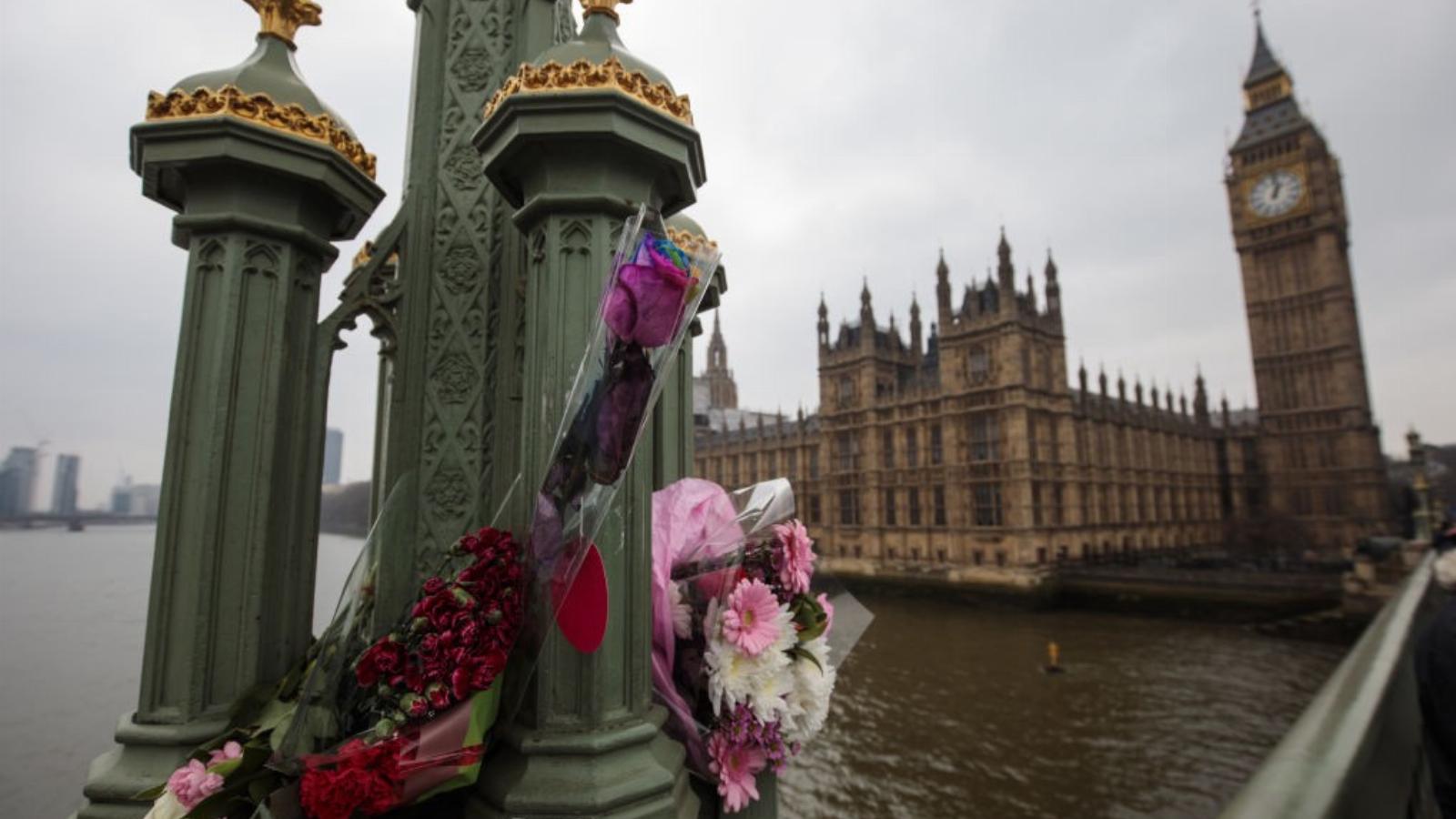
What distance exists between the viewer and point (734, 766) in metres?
1.92

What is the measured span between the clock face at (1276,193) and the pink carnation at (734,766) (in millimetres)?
57386

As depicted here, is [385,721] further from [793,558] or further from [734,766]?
[793,558]

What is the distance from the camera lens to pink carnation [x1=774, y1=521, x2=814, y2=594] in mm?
2025

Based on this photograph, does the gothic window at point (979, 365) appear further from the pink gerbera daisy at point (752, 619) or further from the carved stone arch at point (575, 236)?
the carved stone arch at point (575, 236)

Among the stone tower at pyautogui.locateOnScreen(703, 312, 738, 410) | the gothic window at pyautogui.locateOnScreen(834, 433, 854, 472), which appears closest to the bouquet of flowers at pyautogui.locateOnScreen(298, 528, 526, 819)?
the gothic window at pyautogui.locateOnScreen(834, 433, 854, 472)

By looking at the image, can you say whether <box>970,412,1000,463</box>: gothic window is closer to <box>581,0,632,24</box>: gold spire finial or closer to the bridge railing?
the bridge railing

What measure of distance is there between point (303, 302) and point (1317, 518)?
53168mm

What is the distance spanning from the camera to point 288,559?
6.71ft

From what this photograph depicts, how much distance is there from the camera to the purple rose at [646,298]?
1388 millimetres

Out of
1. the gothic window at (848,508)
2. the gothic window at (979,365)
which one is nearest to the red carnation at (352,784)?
the gothic window at (979,365)

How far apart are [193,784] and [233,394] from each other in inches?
39.5

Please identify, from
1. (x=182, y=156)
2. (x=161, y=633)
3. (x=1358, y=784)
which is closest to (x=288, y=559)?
(x=161, y=633)

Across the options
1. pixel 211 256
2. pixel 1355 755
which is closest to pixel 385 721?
pixel 211 256

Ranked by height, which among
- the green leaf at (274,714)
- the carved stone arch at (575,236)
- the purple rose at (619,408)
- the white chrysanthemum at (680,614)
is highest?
the carved stone arch at (575,236)
